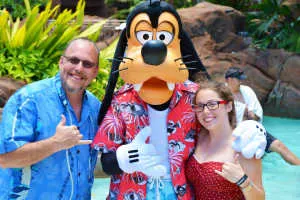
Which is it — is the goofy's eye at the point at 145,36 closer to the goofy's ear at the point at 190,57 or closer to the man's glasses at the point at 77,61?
the goofy's ear at the point at 190,57

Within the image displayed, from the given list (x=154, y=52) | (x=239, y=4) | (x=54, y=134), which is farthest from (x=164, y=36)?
(x=239, y=4)

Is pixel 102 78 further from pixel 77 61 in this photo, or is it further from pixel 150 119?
pixel 150 119

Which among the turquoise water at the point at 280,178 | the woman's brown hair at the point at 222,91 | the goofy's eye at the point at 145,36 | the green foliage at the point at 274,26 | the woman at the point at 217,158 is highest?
the goofy's eye at the point at 145,36

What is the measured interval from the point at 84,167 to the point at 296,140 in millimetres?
6744

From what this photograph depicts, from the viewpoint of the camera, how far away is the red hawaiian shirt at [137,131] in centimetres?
271

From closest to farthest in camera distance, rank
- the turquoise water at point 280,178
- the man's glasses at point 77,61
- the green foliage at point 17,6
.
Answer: the man's glasses at point 77,61 < the turquoise water at point 280,178 < the green foliage at point 17,6

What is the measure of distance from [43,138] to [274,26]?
11.8 metres

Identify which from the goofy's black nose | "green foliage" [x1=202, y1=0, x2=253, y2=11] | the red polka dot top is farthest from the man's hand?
"green foliage" [x1=202, y1=0, x2=253, y2=11]

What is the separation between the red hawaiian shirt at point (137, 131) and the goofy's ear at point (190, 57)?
23cm

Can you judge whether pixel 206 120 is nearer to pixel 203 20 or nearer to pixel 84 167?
pixel 84 167

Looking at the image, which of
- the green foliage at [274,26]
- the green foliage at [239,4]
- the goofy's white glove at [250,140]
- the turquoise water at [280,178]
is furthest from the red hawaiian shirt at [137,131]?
the green foliage at [239,4]

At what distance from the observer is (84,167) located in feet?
9.56

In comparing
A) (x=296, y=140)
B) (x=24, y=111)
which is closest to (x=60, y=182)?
(x=24, y=111)

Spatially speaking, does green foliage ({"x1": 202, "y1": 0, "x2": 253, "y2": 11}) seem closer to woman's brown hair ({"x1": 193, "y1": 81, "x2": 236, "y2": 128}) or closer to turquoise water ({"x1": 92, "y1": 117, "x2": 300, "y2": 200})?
turquoise water ({"x1": 92, "y1": 117, "x2": 300, "y2": 200})
